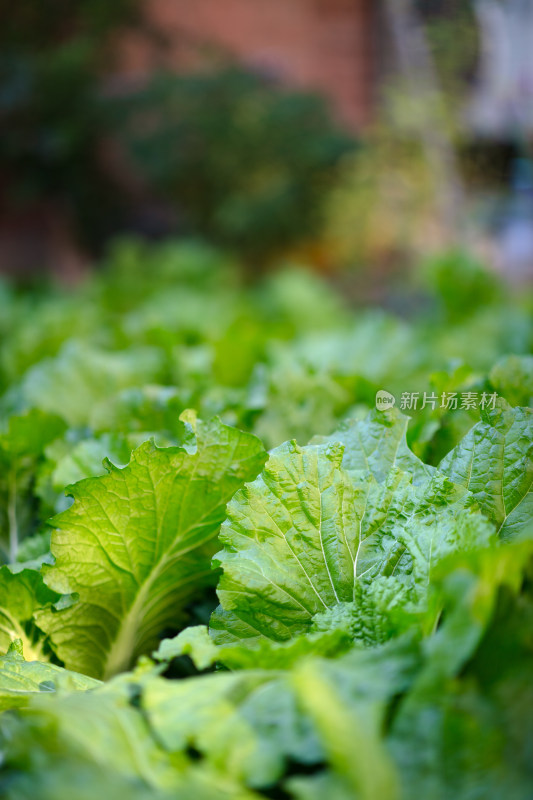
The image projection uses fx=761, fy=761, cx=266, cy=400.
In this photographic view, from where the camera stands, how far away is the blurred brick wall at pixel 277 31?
8.75 meters

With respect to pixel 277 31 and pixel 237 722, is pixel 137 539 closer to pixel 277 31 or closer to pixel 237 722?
pixel 237 722

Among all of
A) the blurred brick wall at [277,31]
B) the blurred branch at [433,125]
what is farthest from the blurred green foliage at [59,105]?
the blurred branch at [433,125]

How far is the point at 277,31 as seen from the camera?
8781 mm

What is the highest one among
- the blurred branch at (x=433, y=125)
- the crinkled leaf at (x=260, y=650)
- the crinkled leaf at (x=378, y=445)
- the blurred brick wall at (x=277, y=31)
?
the blurred brick wall at (x=277, y=31)

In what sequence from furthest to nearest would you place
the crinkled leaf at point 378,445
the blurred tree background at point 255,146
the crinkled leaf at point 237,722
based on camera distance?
the blurred tree background at point 255,146, the crinkled leaf at point 378,445, the crinkled leaf at point 237,722

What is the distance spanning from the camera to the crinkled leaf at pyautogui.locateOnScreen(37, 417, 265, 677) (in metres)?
1.28

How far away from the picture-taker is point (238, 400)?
2039mm

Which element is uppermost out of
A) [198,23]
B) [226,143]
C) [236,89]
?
[198,23]

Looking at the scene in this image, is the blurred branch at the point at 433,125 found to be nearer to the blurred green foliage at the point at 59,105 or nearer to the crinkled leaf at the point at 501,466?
the blurred green foliage at the point at 59,105

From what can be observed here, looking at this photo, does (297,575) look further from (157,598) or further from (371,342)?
(371,342)

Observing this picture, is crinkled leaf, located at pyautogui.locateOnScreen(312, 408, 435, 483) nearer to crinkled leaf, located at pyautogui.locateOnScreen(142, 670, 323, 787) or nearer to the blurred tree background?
crinkled leaf, located at pyautogui.locateOnScreen(142, 670, 323, 787)

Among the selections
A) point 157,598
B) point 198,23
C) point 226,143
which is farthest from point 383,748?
point 198,23

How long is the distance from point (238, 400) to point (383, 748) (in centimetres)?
129

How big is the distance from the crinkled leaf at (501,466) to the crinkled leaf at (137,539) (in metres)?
0.36
